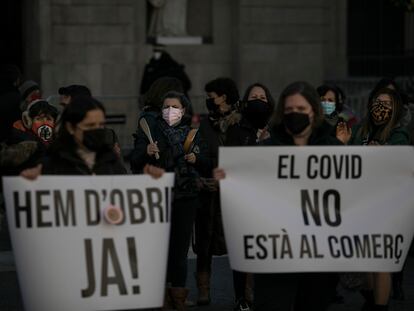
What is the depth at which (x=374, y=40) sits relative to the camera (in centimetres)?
2561

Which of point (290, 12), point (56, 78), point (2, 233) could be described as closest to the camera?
point (2, 233)

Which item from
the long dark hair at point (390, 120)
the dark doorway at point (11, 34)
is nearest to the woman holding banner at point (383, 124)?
the long dark hair at point (390, 120)

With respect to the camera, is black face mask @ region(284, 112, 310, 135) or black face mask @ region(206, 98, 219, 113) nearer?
black face mask @ region(284, 112, 310, 135)

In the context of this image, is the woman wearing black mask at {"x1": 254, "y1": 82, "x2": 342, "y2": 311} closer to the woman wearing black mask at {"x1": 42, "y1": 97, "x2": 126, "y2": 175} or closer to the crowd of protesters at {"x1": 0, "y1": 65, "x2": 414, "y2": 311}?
the crowd of protesters at {"x1": 0, "y1": 65, "x2": 414, "y2": 311}

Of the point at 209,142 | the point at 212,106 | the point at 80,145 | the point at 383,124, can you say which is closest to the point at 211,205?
the point at 209,142

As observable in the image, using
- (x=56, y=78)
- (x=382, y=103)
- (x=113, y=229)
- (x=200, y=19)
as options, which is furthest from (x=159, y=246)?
(x=200, y=19)

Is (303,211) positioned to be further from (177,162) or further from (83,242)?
(177,162)

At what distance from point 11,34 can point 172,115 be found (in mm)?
14865

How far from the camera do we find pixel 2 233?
46.5 ft

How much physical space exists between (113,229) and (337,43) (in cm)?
1888

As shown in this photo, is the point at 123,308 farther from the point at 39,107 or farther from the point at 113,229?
the point at 39,107

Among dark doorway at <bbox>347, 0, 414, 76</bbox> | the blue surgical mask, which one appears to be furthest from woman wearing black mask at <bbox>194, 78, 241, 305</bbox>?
dark doorway at <bbox>347, 0, 414, 76</bbox>

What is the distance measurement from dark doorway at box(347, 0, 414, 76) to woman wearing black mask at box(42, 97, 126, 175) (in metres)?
19.0

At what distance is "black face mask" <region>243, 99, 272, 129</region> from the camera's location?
9.72m
